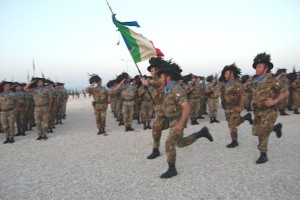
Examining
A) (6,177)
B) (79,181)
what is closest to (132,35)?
(79,181)

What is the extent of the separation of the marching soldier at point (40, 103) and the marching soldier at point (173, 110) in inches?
219

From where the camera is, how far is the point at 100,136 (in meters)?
9.63

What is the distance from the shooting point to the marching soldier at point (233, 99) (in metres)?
6.82

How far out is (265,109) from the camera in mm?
5586

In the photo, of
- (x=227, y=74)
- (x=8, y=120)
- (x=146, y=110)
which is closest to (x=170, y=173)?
(x=227, y=74)

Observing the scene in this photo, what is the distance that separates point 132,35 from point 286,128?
6449 millimetres

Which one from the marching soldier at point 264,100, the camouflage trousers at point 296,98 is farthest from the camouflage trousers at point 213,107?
the marching soldier at point 264,100

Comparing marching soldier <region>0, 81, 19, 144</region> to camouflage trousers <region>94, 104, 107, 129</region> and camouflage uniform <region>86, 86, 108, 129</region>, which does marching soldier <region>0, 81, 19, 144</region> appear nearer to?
camouflage uniform <region>86, 86, 108, 129</region>

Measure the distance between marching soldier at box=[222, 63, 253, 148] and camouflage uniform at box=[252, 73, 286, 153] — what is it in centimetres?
102

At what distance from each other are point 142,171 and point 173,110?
1.47 meters

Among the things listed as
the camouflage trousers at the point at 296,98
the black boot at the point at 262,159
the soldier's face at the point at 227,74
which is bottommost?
the black boot at the point at 262,159

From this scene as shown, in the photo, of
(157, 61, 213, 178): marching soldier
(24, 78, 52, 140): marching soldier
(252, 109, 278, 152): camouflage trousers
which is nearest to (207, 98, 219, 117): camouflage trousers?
(252, 109, 278, 152): camouflage trousers

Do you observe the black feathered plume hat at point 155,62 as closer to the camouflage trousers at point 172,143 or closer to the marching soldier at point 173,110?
the marching soldier at point 173,110

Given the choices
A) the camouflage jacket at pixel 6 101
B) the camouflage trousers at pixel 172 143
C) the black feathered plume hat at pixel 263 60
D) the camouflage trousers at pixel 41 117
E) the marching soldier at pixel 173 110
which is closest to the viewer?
the marching soldier at pixel 173 110
